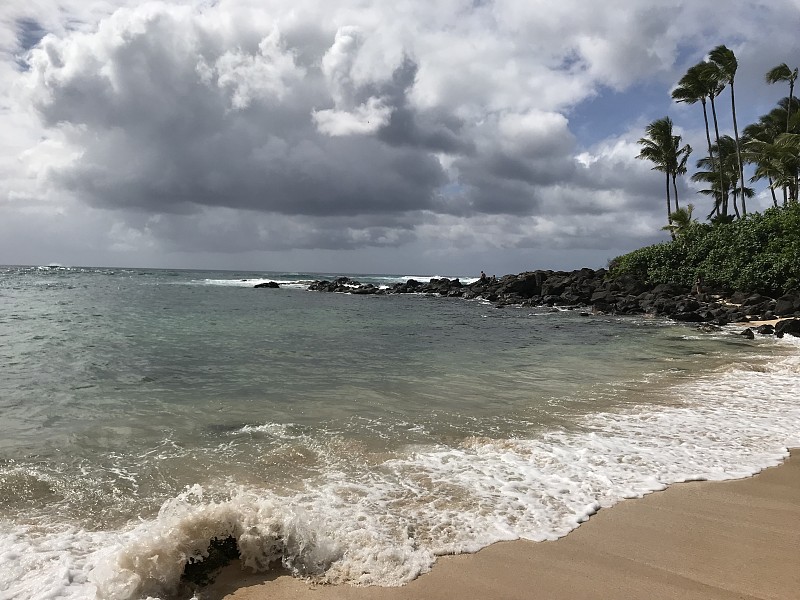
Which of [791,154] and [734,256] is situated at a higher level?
[791,154]

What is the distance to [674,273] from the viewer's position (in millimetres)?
36250

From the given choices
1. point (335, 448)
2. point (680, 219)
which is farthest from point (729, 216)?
point (335, 448)

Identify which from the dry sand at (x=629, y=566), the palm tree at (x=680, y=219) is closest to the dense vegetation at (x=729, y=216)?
the palm tree at (x=680, y=219)

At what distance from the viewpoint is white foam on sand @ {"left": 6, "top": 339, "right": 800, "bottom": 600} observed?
3719 millimetres

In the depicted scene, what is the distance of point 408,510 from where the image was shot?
4.79 metres

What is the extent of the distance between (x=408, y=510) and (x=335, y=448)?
80.6 inches

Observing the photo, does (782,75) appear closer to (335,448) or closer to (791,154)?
(791,154)

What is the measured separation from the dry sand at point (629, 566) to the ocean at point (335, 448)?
171 mm

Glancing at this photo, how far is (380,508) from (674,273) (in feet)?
123

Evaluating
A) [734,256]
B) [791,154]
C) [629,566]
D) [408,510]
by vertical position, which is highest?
[791,154]

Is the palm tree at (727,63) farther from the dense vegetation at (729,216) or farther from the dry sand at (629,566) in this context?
the dry sand at (629,566)

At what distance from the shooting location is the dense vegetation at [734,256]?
2742 cm

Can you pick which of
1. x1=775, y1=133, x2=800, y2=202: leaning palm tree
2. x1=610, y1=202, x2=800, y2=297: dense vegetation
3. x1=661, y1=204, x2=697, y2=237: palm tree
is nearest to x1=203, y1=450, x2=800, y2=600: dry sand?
x1=610, y1=202, x2=800, y2=297: dense vegetation

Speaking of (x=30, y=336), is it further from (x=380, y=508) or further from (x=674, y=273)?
(x=674, y=273)
